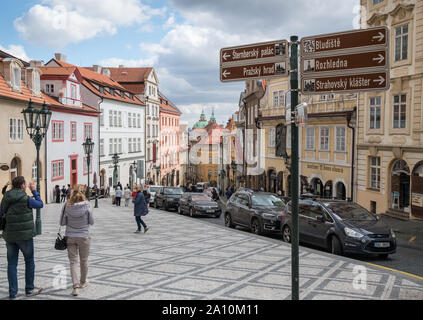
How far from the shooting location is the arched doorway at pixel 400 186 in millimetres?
23797

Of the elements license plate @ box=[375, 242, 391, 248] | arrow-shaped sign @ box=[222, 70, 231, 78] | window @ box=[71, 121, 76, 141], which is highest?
window @ box=[71, 121, 76, 141]

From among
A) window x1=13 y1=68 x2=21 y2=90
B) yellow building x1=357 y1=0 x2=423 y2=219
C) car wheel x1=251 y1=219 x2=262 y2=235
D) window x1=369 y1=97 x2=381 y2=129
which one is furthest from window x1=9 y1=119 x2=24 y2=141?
window x1=369 y1=97 x2=381 y2=129

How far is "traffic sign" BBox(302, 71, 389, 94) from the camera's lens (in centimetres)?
456

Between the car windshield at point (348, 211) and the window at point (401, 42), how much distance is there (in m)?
13.2

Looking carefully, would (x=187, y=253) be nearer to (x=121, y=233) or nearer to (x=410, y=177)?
(x=121, y=233)

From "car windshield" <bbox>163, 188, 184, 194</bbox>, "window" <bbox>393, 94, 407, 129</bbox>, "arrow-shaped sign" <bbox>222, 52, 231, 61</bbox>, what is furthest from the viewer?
"car windshield" <bbox>163, 188, 184, 194</bbox>

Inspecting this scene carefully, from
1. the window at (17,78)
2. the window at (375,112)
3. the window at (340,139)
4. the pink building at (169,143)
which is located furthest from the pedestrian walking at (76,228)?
the pink building at (169,143)

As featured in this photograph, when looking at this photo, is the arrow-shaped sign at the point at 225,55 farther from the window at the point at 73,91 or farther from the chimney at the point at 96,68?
the chimney at the point at 96,68

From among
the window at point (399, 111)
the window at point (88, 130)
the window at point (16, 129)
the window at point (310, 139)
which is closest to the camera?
the window at point (399, 111)

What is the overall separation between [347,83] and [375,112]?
2264 centimetres

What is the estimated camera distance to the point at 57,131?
35.8 meters

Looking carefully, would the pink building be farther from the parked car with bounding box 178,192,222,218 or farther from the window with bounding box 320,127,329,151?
the parked car with bounding box 178,192,222,218

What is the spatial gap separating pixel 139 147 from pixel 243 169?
17.8m

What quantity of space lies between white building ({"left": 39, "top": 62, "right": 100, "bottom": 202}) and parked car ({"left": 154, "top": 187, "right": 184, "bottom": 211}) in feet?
32.6
